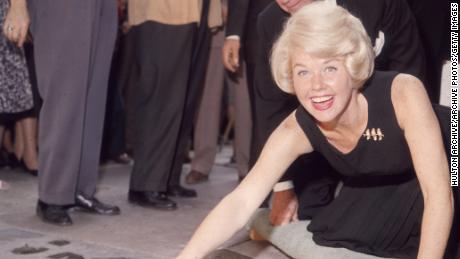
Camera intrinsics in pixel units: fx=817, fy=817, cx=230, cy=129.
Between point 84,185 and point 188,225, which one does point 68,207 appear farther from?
point 188,225

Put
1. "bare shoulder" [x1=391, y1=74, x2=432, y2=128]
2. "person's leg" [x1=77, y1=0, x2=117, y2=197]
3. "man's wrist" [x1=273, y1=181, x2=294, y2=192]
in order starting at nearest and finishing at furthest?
"bare shoulder" [x1=391, y1=74, x2=432, y2=128] < "man's wrist" [x1=273, y1=181, x2=294, y2=192] < "person's leg" [x1=77, y1=0, x2=117, y2=197]

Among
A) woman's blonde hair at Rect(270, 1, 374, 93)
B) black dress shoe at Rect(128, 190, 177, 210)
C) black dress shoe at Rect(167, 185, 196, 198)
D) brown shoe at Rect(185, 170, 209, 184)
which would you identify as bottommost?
brown shoe at Rect(185, 170, 209, 184)

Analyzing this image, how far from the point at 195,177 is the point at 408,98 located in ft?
8.33

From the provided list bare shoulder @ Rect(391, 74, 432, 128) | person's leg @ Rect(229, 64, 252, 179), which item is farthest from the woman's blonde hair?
person's leg @ Rect(229, 64, 252, 179)

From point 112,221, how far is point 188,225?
323 mm

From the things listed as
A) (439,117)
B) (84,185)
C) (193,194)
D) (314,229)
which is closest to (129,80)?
(193,194)

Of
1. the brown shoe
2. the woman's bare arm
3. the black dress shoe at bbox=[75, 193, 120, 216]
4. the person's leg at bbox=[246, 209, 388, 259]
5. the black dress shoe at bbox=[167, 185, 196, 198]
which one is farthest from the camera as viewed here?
the brown shoe

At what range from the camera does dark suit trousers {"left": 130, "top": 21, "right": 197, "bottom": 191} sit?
12.1 feet

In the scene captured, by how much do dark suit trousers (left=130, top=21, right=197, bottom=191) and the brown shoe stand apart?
84 centimetres

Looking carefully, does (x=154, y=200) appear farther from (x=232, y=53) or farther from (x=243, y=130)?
(x=243, y=130)

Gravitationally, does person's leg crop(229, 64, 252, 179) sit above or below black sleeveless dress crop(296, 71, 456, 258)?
below

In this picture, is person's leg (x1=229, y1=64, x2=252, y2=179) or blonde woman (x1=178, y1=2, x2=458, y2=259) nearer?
blonde woman (x1=178, y1=2, x2=458, y2=259)

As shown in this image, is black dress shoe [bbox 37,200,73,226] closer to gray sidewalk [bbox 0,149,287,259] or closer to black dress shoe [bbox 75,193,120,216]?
gray sidewalk [bbox 0,149,287,259]

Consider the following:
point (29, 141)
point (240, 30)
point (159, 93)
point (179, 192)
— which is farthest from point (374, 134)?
point (29, 141)
